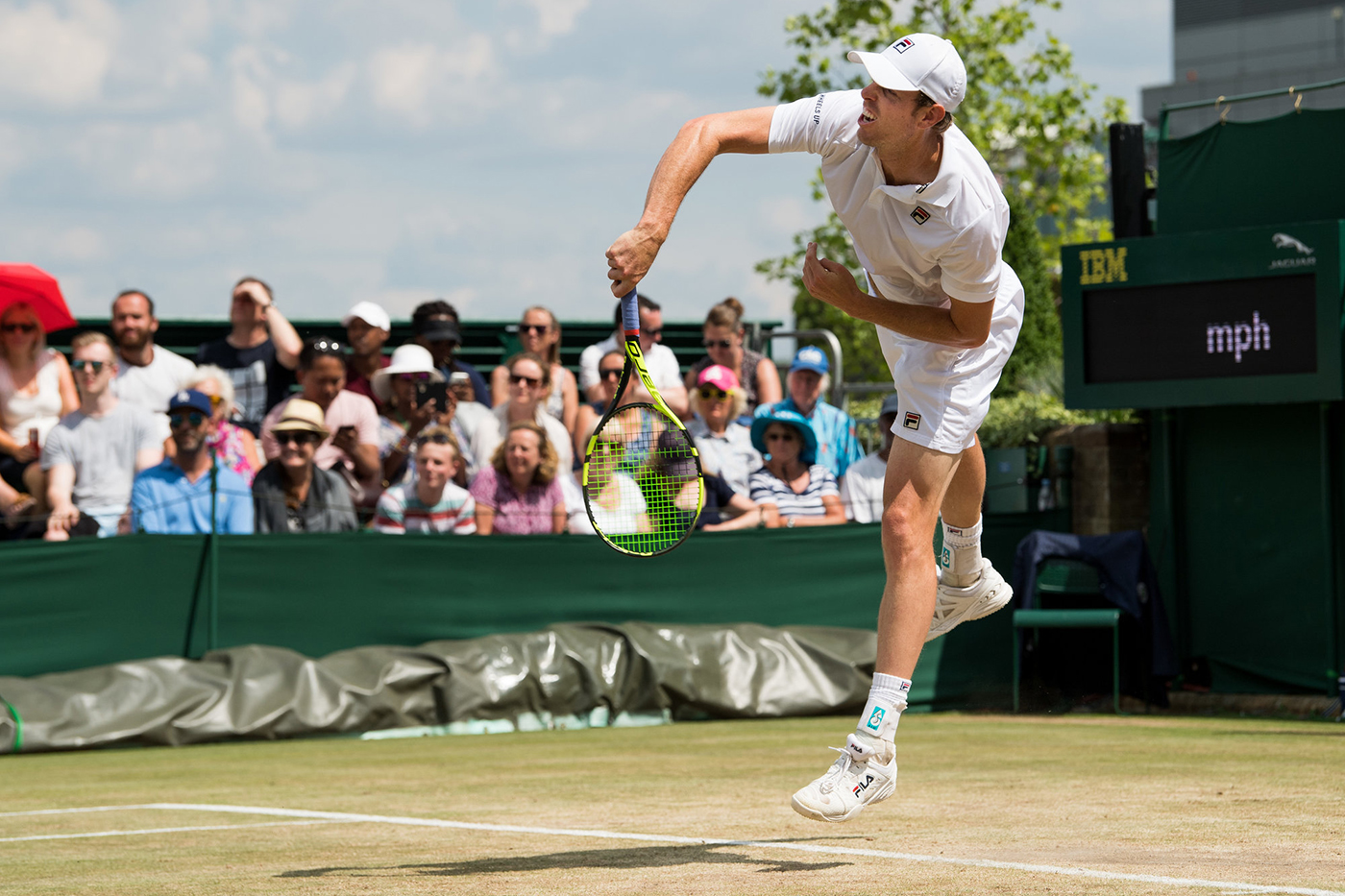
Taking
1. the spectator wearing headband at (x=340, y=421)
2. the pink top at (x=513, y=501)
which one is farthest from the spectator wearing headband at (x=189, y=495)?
the pink top at (x=513, y=501)

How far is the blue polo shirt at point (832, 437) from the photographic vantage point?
474 inches

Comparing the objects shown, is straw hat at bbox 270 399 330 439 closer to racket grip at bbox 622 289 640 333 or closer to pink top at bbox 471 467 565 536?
pink top at bbox 471 467 565 536

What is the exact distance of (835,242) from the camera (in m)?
28.8

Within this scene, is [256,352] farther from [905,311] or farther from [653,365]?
[905,311]

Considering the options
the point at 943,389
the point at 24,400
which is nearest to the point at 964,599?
the point at 943,389

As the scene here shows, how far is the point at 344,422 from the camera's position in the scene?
11281 millimetres

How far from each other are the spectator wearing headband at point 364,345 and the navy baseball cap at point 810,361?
9.44ft

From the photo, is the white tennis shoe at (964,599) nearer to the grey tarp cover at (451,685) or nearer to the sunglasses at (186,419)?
the grey tarp cover at (451,685)

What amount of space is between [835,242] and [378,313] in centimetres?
1775

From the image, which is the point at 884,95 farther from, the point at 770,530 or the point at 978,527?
the point at 770,530

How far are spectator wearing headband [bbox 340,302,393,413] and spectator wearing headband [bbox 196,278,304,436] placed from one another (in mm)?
385

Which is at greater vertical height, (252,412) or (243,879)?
(252,412)

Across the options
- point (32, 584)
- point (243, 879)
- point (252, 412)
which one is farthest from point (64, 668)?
point (243, 879)

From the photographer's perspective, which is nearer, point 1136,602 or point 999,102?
point 1136,602
